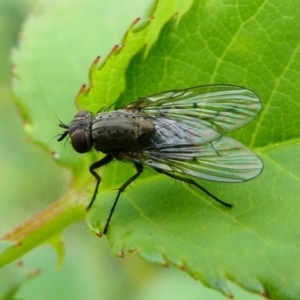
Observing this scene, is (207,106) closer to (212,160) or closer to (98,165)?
(212,160)

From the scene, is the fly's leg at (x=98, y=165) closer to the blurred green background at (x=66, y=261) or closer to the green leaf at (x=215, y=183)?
the green leaf at (x=215, y=183)

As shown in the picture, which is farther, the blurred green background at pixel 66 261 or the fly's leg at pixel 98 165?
the blurred green background at pixel 66 261

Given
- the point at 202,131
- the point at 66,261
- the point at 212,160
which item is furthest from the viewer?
the point at 66,261

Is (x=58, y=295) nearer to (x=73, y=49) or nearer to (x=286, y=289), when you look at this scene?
(x=73, y=49)

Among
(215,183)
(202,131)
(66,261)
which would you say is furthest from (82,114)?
(66,261)

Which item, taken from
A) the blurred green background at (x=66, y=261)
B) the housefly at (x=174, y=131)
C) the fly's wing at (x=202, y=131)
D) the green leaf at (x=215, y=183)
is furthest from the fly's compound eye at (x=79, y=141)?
the blurred green background at (x=66, y=261)
